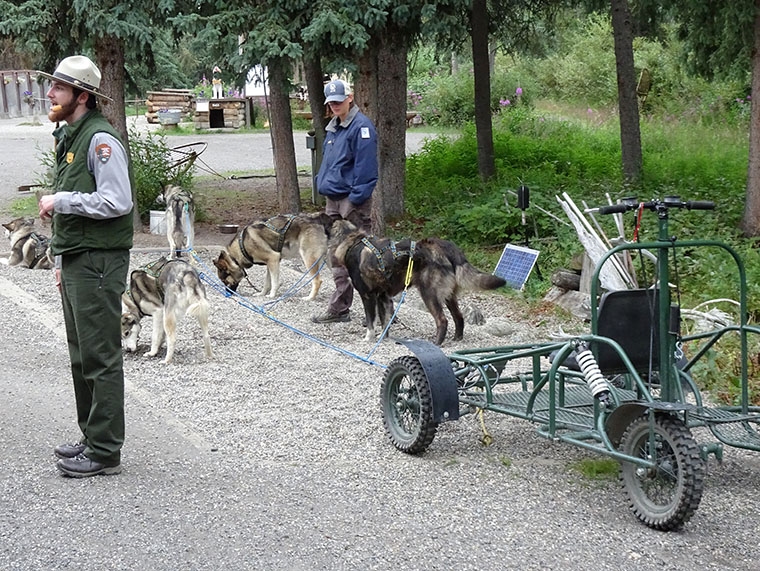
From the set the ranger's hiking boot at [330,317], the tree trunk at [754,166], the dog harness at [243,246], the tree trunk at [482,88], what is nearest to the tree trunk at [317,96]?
the tree trunk at [482,88]

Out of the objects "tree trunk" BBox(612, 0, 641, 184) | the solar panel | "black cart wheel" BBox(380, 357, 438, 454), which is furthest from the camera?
"tree trunk" BBox(612, 0, 641, 184)

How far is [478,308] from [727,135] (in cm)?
1218

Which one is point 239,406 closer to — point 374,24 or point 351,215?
point 351,215

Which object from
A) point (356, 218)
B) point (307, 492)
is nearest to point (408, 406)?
point (307, 492)

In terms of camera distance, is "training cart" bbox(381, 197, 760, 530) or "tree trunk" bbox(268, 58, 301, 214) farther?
"tree trunk" bbox(268, 58, 301, 214)

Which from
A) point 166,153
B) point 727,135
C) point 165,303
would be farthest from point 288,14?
point 727,135

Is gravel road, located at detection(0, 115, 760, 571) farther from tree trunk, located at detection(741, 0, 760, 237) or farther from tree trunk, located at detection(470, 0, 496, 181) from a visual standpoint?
tree trunk, located at detection(470, 0, 496, 181)

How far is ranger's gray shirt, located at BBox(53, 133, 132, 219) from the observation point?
17.4 feet

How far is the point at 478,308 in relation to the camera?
11.0 metres

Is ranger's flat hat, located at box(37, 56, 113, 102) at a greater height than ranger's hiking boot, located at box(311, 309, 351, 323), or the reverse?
ranger's flat hat, located at box(37, 56, 113, 102)

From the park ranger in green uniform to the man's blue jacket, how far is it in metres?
4.47

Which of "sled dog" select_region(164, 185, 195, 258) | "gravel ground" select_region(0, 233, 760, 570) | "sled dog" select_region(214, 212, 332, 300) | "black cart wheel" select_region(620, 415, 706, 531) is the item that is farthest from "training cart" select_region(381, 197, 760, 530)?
"sled dog" select_region(164, 185, 195, 258)

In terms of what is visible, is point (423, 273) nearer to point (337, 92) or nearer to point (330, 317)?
point (330, 317)

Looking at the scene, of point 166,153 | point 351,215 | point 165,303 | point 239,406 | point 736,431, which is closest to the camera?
point 736,431
